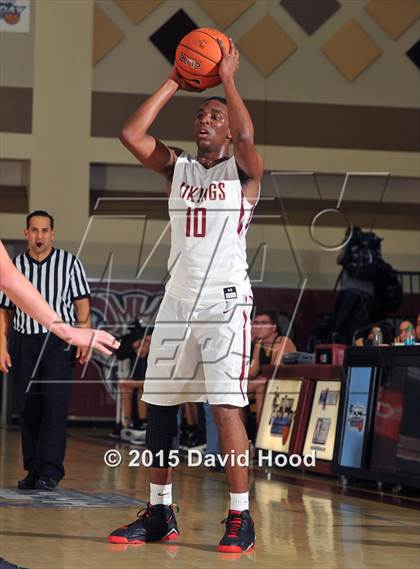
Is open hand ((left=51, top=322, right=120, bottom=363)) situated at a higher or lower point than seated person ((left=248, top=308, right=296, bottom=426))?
higher

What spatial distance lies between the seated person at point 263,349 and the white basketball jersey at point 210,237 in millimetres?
5347

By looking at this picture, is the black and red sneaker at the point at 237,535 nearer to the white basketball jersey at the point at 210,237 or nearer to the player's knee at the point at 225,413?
the player's knee at the point at 225,413

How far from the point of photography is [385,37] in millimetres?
16422

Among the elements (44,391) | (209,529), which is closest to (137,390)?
(44,391)

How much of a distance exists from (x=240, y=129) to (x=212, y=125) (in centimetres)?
20

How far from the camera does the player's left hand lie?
→ 440 centimetres

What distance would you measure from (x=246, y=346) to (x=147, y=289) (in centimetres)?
1193

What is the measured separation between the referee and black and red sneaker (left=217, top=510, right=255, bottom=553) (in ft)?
7.82

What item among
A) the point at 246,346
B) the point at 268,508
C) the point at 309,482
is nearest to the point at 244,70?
the point at 309,482

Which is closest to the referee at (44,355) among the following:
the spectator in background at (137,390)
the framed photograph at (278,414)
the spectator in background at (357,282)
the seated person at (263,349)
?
the framed photograph at (278,414)

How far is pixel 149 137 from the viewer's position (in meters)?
4.45

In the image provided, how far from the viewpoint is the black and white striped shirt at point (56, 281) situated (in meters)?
6.56

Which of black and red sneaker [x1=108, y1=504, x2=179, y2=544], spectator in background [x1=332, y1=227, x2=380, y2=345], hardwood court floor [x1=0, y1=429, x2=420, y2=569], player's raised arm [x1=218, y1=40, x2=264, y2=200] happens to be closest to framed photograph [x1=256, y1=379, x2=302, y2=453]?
hardwood court floor [x1=0, y1=429, x2=420, y2=569]

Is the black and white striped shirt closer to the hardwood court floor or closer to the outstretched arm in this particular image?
the hardwood court floor
